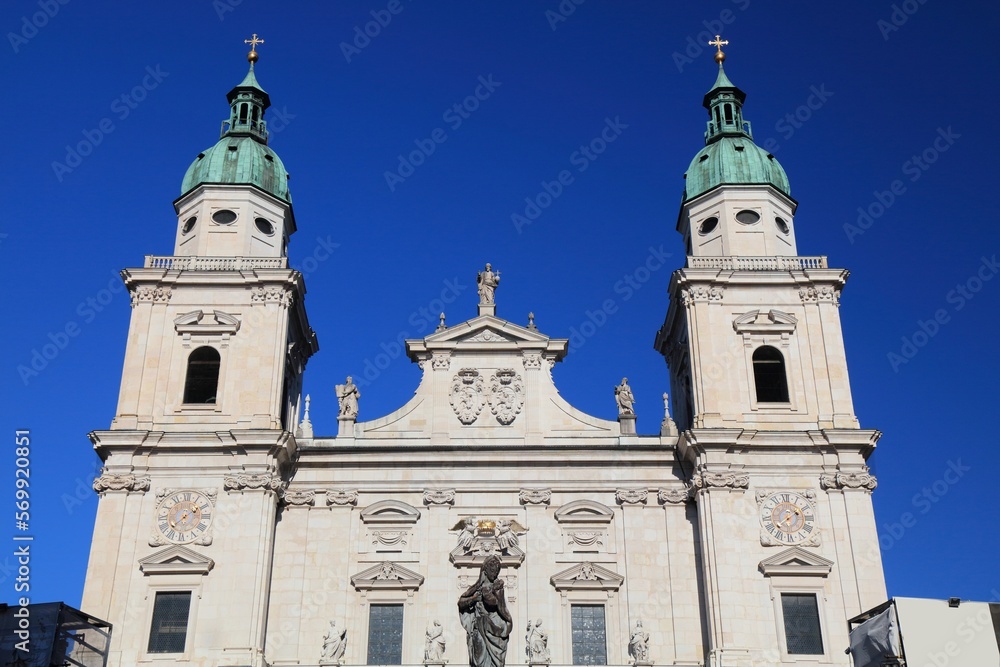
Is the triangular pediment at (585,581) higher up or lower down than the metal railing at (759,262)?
lower down

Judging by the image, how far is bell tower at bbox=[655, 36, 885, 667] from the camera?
32000 millimetres

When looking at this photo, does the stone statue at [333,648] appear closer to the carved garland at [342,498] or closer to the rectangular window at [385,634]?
the rectangular window at [385,634]

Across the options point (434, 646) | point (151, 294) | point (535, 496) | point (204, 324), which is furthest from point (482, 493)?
point (151, 294)

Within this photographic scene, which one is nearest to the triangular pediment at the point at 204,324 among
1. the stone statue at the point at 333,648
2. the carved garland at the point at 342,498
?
the carved garland at the point at 342,498

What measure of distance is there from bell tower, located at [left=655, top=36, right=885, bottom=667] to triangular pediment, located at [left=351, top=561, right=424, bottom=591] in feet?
26.6

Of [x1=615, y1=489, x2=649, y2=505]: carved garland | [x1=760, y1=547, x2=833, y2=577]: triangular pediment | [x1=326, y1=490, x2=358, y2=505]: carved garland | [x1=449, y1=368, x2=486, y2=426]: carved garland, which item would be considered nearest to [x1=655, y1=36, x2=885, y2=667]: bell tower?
[x1=760, y1=547, x2=833, y2=577]: triangular pediment

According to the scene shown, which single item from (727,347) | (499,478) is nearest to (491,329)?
(499,478)

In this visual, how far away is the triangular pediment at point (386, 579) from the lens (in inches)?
1304

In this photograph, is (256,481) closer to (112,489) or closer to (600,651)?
(112,489)

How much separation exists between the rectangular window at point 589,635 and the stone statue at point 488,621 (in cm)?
1362

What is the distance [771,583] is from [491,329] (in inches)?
443

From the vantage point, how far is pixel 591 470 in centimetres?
3494

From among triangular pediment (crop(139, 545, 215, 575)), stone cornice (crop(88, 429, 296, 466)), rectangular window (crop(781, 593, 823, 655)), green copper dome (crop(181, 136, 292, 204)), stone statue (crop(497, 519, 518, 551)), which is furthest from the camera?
green copper dome (crop(181, 136, 292, 204))

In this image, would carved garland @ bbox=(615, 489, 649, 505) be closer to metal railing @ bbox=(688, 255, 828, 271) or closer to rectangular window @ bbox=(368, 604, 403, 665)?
rectangular window @ bbox=(368, 604, 403, 665)
